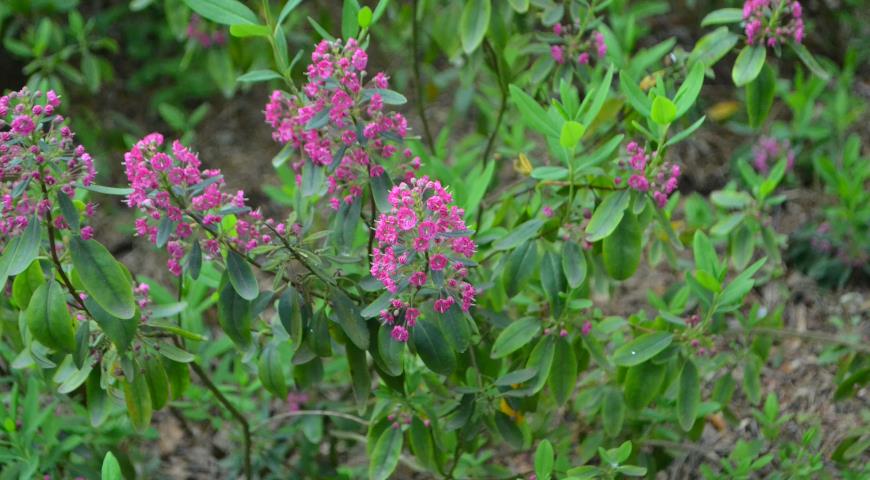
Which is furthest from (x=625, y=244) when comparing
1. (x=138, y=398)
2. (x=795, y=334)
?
(x=138, y=398)

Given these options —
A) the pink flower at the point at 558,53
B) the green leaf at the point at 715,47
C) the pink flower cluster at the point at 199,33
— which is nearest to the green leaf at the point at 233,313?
the pink flower at the point at 558,53

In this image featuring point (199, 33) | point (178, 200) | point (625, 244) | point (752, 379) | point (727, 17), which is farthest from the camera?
point (199, 33)

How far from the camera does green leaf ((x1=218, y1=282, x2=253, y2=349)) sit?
1886 millimetres

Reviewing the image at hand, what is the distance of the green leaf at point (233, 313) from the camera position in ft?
6.19

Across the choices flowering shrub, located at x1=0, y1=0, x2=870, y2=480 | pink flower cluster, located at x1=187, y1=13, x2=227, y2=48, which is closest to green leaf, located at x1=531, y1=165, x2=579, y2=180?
flowering shrub, located at x1=0, y1=0, x2=870, y2=480

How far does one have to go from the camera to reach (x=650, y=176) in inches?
75.6

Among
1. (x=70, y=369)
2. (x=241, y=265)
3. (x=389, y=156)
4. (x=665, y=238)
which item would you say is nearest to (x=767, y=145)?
(x=665, y=238)

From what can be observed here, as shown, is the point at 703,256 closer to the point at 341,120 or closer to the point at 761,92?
the point at 761,92

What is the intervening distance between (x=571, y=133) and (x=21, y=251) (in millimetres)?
969

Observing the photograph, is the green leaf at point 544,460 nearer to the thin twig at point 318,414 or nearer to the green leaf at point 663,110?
the thin twig at point 318,414

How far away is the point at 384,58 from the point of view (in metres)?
4.20

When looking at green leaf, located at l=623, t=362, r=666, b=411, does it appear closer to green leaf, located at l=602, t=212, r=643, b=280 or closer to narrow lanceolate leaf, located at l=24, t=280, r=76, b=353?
green leaf, located at l=602, t=212, r=643, b=280

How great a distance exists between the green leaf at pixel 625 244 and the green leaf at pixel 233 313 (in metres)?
0.70

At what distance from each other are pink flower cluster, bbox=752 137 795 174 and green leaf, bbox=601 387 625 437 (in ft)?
4.67
